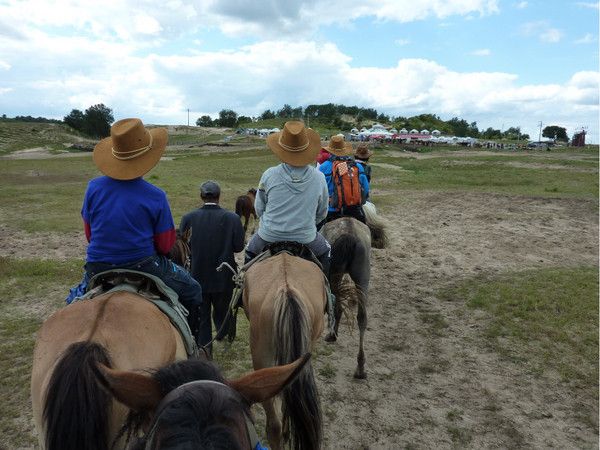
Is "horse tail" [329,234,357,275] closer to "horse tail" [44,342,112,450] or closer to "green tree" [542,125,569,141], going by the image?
"horse tail" [44,342,112,450]

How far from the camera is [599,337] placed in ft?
18.5

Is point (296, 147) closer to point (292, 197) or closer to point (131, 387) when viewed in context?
point (292, 197)

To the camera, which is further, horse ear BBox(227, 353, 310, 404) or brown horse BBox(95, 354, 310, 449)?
horse ear BBox(227, 353, 310, 404)

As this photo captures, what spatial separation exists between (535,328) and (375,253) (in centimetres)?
428

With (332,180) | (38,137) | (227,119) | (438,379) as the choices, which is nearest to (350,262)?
(332,180)

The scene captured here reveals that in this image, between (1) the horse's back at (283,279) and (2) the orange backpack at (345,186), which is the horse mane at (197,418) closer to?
(1) the horse's back at (283,279)

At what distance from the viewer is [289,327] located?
117 inches

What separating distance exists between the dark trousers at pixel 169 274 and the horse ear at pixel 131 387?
4.81 ft

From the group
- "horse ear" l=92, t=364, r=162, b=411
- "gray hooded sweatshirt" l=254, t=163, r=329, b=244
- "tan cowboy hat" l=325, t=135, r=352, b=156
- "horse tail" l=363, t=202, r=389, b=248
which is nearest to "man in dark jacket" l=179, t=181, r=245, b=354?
"gray hooded sweatshirt" l=254, t=163, r=329, b=244

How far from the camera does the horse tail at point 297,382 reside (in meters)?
2.87

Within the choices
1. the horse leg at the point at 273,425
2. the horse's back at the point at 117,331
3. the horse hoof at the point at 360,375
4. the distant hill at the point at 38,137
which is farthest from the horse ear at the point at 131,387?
the distant hill at the point at 38,137

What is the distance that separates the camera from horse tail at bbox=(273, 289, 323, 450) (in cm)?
287

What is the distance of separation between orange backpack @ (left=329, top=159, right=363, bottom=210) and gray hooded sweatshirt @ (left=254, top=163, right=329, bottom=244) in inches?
56.6

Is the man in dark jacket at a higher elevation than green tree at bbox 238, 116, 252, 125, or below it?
below
